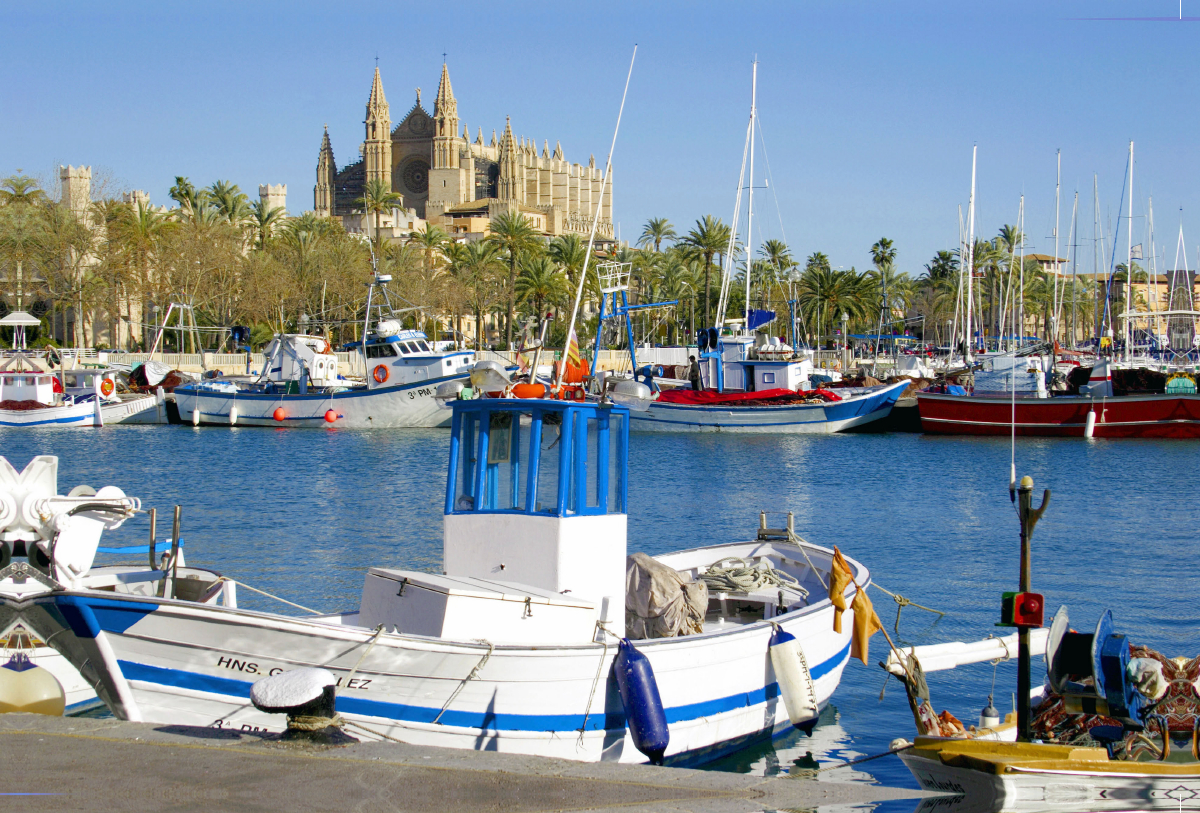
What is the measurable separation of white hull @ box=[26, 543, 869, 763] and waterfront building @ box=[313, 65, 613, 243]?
14390 centimetres

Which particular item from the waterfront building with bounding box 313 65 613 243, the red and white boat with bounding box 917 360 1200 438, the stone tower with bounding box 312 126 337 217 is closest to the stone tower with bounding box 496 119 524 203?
the waterfront building with bounding box 313 65 613 243

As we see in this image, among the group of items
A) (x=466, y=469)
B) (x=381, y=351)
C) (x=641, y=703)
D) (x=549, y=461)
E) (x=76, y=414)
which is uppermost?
(x=381, y=351)

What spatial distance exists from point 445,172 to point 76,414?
118396 mm

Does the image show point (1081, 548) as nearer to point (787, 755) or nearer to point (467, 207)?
point (787, 755)

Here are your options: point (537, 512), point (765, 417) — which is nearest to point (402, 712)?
point (537, 512)

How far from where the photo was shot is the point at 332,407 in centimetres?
5019

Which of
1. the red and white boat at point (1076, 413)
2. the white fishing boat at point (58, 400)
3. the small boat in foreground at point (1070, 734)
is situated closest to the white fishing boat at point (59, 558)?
the small boat in foreground at point (1070, 734)

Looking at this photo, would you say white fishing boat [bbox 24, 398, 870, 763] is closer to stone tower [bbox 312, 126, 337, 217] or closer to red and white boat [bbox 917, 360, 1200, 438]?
red and white boat [bbox 917, 360, 1200, 438]

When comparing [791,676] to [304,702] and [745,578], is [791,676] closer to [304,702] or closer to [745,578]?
[745,578]

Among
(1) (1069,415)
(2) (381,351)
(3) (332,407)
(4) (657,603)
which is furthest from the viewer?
(3) (332,407)

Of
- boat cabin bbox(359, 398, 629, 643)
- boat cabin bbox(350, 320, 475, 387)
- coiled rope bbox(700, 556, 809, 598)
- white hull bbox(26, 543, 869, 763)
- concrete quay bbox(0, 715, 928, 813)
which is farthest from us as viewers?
boat cabin bbox(350, 320, 475, 387)

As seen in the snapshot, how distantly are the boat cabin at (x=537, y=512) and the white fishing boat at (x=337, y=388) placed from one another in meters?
37.6

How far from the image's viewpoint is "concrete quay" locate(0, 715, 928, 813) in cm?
624

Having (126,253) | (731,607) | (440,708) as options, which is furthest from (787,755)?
(126,253)
